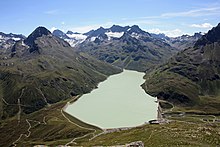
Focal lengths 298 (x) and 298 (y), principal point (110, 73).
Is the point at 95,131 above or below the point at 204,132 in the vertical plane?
below

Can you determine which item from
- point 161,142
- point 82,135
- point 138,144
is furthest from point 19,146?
point 138,144

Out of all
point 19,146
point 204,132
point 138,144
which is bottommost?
point 19,146

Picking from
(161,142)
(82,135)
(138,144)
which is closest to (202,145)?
(161,142)

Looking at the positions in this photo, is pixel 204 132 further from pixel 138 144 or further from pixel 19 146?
pixel 19 146

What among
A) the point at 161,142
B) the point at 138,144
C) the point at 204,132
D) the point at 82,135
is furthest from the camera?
the point at 82,135

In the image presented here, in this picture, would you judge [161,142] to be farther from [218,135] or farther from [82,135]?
[82,135]

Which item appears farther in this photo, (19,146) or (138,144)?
(19,146)

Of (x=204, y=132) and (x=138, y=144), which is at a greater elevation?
(x=138, y=144)

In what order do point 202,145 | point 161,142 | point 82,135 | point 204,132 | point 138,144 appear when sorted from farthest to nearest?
point 82,135, point 204,132, point 161,142, point 202,145, point 138,144

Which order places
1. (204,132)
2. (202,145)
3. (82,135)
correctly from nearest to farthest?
1. (202,145)
2. (204,132)
3. (82,135)
